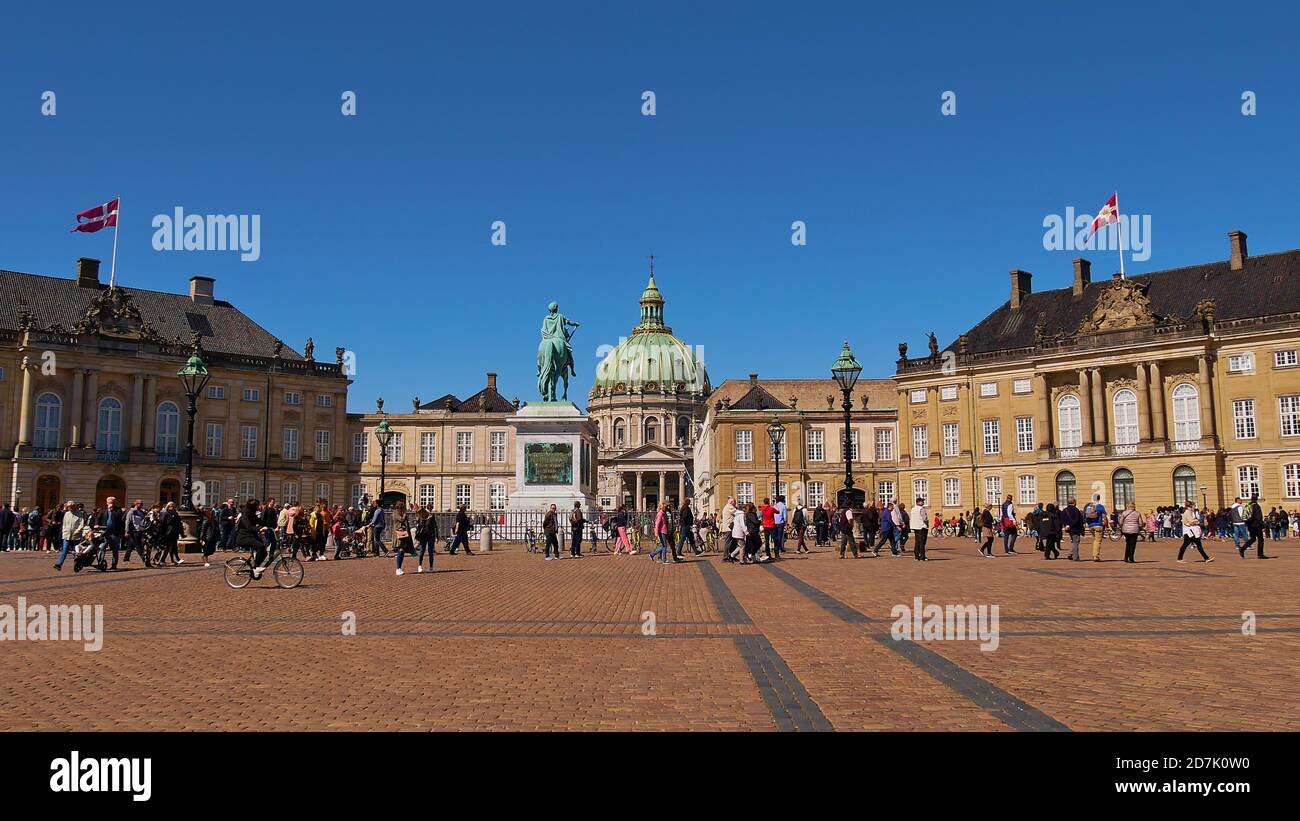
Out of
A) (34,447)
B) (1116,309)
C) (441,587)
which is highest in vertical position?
(1116,309)

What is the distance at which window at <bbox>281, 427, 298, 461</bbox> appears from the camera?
68.8 metres

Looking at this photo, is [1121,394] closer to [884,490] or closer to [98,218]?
[884,490]

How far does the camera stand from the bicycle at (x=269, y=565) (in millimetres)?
16547

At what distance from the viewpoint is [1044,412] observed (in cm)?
6041

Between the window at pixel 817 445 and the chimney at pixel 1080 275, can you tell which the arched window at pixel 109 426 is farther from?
the chimney at pixel 1080 275

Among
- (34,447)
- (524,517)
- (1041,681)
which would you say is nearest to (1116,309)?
(524,517)

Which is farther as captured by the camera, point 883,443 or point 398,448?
point 398,448

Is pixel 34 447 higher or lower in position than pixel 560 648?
higher

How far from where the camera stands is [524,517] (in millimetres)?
34000

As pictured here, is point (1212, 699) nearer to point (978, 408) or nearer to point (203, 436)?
point (978, 408)

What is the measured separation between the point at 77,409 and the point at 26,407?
2.73 metres

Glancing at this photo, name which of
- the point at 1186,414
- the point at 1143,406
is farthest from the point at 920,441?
the point at 1186,414
